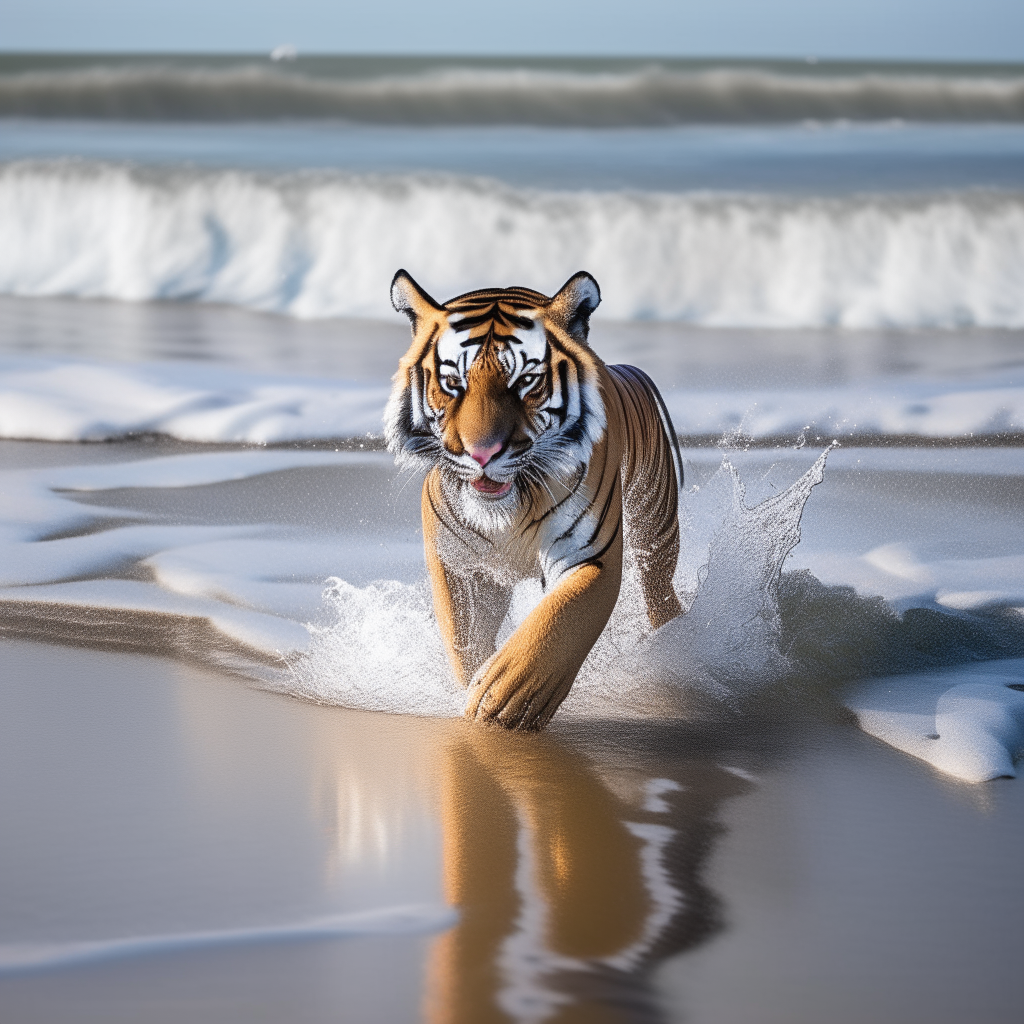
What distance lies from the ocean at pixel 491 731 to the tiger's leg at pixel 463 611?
5.5 inches

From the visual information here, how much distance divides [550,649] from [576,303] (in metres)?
0.64

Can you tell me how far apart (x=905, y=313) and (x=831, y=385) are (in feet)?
9.16

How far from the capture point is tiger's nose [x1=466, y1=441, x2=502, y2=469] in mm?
2770

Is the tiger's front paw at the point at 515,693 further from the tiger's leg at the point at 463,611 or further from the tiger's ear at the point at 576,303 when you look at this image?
the tiger's ear at the point at 576,303

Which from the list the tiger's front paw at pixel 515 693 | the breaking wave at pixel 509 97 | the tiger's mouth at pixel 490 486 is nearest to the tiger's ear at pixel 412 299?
the tiger's mouth at pixel 490 486

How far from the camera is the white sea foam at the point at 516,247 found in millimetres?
9930

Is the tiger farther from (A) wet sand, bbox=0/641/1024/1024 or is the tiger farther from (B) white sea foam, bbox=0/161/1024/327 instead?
(B) white sea foam, bbox=0/161/1024/327

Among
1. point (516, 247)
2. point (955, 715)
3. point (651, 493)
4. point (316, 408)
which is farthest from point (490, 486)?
point (516, 247)

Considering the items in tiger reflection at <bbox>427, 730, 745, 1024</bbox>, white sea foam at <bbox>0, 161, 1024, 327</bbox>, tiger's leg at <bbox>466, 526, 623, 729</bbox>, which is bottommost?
tiger reflection at <bbox>427, 730, 745, 1024</bbox>

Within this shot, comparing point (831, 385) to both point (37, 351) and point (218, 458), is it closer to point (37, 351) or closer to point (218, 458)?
point (218, 458)

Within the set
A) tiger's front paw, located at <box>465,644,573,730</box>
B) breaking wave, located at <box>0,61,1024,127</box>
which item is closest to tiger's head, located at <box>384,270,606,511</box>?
tiger's front paw, located at <box>465,644,573,730</box>

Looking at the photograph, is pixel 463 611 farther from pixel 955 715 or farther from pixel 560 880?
pixel 955 715

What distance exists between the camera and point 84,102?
802 inches

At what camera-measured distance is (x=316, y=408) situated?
255 inches
